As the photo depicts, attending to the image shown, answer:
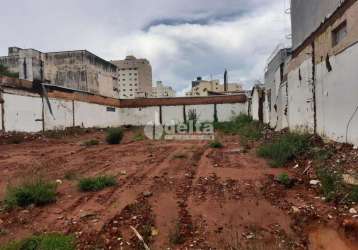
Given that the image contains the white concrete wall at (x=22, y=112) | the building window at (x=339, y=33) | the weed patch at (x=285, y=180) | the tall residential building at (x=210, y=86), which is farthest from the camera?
the tall residential building at (x=210, y=86)

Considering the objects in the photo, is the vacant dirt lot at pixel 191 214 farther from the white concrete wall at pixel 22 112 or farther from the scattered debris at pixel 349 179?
the white concrete wall at pixel 22 112

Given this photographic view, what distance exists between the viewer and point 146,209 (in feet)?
15.3

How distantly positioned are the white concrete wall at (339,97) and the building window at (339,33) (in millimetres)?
361

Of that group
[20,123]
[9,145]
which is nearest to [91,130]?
[20,123]

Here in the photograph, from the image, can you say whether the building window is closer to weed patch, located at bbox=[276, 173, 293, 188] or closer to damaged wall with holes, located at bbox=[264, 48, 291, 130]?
weed patch, located at bbox=[276, 173, 293, 188]

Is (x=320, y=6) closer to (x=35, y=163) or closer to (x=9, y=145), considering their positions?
(x=35, y=163)

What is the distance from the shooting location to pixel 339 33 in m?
7.34

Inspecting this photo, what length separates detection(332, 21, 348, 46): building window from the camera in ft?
22.9

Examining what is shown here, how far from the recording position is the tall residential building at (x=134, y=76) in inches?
2314

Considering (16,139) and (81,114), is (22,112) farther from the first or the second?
(81,114)

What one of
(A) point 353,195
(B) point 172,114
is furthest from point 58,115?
(A) point 353,195

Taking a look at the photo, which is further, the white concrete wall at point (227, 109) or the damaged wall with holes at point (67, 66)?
the damaged wall with holes at point (67, 66)

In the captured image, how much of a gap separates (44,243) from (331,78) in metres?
6.76

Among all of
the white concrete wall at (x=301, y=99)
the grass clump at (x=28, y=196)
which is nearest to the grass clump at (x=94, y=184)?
the grass clump at (x=28, y=196)
